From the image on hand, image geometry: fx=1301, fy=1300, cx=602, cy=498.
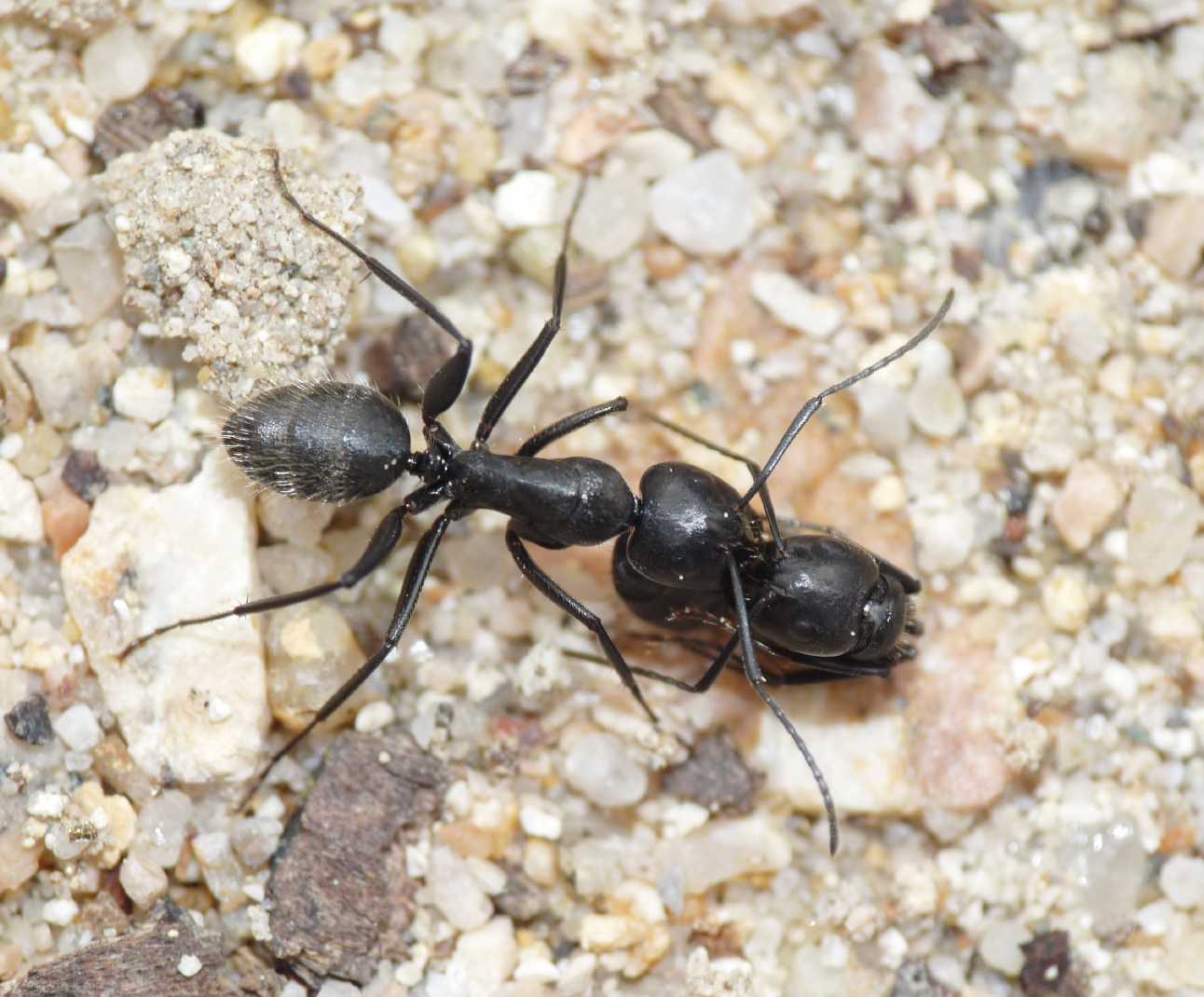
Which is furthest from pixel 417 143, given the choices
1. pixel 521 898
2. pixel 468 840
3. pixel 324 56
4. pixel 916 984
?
pixel 916 984

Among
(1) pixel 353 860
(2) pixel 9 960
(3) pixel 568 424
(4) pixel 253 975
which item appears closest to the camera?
(2) pixel 9 960

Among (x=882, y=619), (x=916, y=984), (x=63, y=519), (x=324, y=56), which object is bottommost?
(x=916, y=984)

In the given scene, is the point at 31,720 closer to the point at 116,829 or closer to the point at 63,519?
the point at 116,829

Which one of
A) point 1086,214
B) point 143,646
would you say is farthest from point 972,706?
point 143,646

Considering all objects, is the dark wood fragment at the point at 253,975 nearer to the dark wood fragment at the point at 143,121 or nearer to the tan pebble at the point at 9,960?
the tan pebble at the point at 9,960

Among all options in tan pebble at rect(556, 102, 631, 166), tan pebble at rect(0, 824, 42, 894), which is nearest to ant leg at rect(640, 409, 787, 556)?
tan pebble at rect(556, 102, 631, 166)

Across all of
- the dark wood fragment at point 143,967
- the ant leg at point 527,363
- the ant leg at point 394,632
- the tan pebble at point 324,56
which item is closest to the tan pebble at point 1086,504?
the ant leg at point 527,363

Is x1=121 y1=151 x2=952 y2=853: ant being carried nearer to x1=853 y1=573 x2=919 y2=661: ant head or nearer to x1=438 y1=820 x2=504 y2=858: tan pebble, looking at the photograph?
x1=853 y1=573 x2=919 y2=661: ant head
